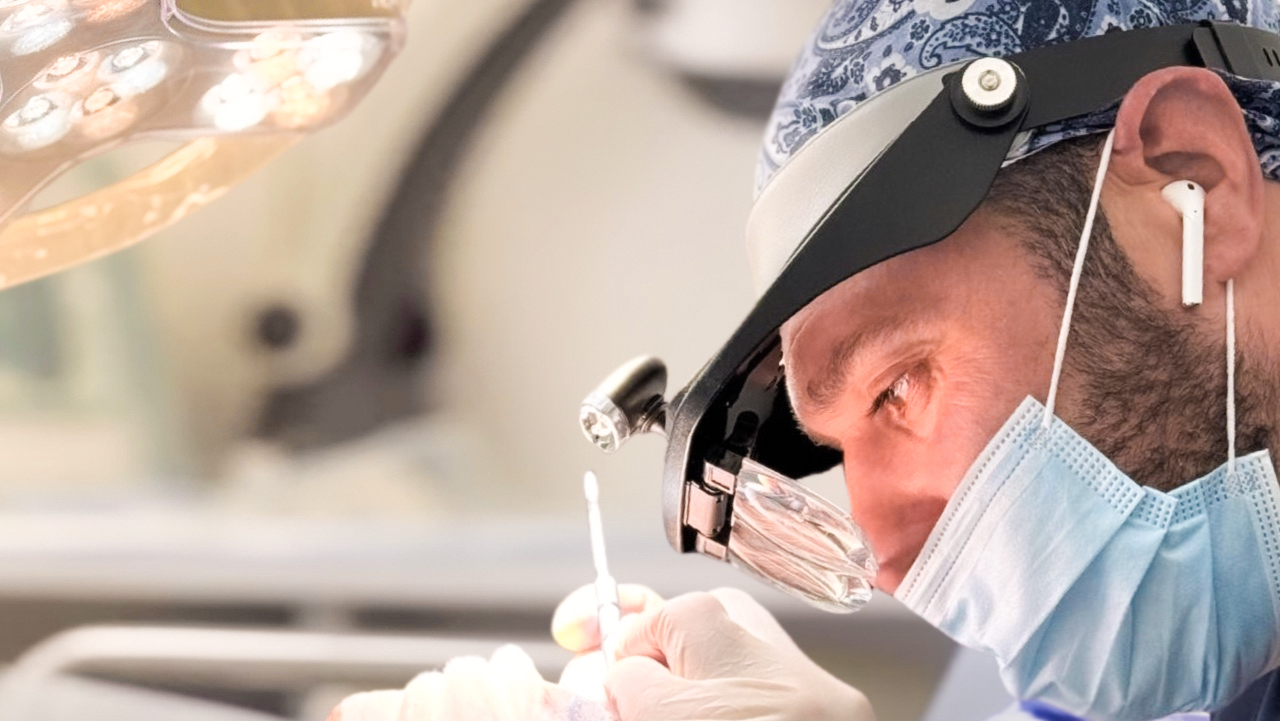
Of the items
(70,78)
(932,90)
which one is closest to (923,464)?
(932,90)

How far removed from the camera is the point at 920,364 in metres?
1.07

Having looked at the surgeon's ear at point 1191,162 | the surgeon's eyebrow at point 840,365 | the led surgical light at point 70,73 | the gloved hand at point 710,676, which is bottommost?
the gloved hand at point 710,676

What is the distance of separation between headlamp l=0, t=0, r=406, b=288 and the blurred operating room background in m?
0.87

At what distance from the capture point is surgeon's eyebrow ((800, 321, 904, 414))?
1060 mm

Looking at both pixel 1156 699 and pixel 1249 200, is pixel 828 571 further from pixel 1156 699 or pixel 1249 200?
pixel 1249 200

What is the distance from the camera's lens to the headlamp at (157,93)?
87cm

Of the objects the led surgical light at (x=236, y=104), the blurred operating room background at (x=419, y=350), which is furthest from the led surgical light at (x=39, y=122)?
the blurred operating room background at (x=419, y=350)

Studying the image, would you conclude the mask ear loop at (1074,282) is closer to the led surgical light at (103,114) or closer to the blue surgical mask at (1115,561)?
the blue surgical mask at (1115,561)

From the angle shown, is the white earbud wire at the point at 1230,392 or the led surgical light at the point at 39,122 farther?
the white earbud wire at the point at 1230,392

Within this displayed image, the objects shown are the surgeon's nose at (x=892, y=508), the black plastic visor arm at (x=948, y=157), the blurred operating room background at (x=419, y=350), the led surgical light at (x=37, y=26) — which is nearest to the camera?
the led surgical light at (x=37, y=26)

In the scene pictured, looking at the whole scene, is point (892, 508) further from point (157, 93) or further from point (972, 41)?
point (157, 93)

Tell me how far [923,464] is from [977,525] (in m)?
0.07

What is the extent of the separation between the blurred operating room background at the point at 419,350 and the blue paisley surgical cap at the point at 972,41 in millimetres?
772

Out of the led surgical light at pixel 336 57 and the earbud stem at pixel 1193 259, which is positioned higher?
the led surgical light at pixel 336 57
